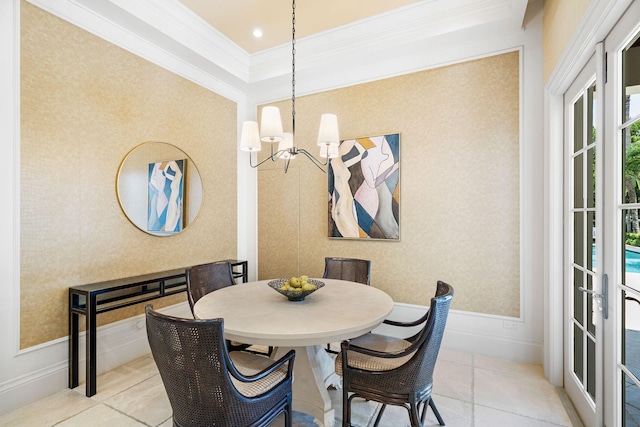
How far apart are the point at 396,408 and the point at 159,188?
2872 mm

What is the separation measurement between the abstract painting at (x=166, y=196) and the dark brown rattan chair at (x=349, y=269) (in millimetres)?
1693

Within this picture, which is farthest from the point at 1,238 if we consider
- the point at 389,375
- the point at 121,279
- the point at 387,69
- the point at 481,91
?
the point at 481,91

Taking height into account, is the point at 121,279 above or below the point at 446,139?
below

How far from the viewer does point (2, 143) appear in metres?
2.15

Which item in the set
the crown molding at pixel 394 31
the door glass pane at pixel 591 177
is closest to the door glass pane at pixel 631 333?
the door glass pane at pixel 591 177

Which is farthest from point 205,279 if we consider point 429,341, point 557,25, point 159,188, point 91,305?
point 557,25

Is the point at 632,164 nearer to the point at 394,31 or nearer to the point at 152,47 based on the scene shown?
the point at 394,31

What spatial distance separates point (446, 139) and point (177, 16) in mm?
2887

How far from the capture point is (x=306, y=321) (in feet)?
5.66

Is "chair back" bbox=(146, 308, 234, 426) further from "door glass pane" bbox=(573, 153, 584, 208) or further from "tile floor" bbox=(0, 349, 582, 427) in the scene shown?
"door glass pane" bbox=(573, 153, 584, 208)

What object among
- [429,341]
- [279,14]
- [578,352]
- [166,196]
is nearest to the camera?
[429,341]

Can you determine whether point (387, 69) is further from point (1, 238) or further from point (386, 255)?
point (1, 238)

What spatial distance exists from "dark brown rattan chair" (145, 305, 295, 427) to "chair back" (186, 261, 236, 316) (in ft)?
3.70

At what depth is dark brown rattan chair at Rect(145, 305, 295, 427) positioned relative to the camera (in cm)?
125
